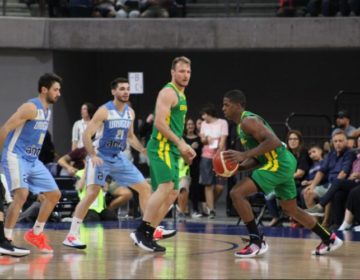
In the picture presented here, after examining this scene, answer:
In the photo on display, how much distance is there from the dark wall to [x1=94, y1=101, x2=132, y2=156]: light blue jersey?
362 inches

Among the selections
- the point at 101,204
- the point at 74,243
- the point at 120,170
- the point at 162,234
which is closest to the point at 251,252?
the point at 162,234

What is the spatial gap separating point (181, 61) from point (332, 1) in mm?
9193

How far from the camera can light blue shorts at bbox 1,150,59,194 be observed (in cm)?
1223

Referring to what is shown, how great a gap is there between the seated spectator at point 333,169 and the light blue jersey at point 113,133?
474 cm

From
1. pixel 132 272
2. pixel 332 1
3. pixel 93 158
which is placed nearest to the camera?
pixel 132 272

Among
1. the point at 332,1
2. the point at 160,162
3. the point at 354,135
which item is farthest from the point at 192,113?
the point at 160,162

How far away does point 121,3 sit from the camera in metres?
22.8

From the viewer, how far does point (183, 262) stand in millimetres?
11312

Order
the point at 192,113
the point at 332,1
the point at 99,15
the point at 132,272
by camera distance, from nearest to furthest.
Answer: the point at 132,272 → the point at 332,1 → the point at 99,15 → the point at 192,113

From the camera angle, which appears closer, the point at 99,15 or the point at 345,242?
the point at 345,242

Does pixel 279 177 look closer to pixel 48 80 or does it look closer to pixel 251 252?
pixel 251 252

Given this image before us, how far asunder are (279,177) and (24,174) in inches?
113

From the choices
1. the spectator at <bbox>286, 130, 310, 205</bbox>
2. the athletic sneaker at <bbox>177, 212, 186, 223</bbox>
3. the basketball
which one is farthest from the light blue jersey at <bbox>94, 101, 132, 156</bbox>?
the athletic sneaker at <bbox>177, 212, 186, 223</bbox>

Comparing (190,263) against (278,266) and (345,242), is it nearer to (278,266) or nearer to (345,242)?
(278,266)
